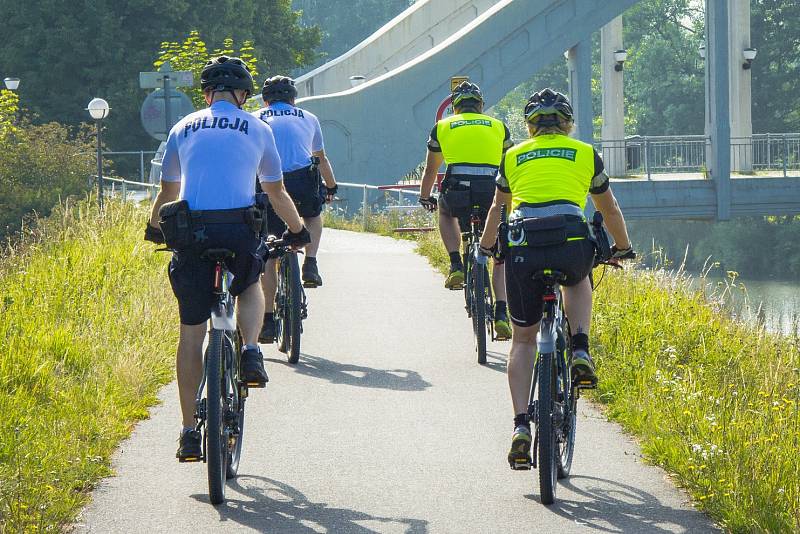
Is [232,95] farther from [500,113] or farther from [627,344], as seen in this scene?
[500,113]

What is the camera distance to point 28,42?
4641cm

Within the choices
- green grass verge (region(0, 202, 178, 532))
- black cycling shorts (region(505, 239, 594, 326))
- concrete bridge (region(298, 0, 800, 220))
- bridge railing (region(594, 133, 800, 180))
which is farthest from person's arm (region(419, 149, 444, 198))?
bridge railing (region(594, 133, 800, 180))

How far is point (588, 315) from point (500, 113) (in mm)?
104888

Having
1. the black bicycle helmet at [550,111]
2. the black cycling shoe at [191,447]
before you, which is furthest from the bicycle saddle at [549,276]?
the black cycling shoe at [191,447]

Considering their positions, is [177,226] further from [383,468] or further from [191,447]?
[383,468]

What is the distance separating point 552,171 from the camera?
5.89m

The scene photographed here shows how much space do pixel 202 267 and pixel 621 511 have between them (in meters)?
2.10

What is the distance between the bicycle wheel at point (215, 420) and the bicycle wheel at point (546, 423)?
1.34 meters

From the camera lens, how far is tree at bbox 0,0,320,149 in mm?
46438

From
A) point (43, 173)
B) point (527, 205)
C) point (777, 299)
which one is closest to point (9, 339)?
point (527, 205)

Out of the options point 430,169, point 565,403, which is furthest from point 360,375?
point 565,403

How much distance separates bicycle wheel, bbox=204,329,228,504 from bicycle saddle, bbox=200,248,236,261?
1.11 ft

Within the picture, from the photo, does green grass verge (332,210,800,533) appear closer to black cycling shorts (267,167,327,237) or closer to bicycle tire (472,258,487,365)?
bicycle tire (472,258,487,365)

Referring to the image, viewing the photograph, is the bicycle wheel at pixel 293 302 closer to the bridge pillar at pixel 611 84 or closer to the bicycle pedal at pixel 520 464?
the bicycle pedal at pixel 520 464
